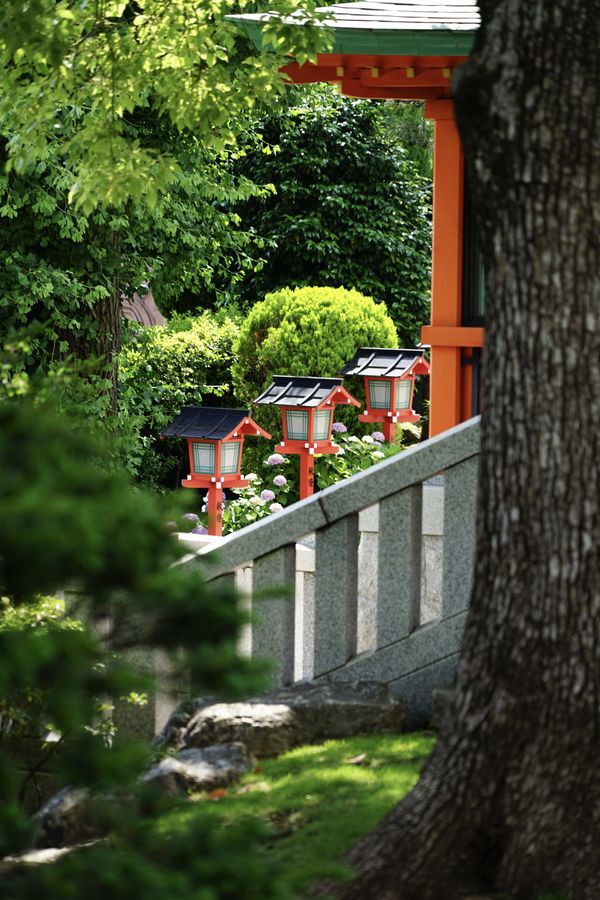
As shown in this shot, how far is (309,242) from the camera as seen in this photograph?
66.3ft

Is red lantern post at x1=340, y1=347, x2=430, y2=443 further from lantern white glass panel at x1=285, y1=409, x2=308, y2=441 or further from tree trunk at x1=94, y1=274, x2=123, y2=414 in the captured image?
tree trunk at x1=94, y1=274, x2=123, y2=414

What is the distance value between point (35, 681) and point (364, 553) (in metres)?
5.40

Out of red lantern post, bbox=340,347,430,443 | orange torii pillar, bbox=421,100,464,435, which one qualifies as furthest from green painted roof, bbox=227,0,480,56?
red lantern post, bbox=340,347,430,443

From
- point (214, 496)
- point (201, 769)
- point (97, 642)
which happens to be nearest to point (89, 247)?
point (214, 496)

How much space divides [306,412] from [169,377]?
572 cm

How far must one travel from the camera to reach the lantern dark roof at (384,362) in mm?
11695

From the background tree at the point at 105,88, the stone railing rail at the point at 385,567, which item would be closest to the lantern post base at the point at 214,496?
the background tree at the point at 105,88

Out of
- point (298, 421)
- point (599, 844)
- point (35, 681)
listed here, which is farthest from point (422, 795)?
point (298, 421)

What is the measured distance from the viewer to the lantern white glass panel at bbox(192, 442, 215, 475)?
10148 mm

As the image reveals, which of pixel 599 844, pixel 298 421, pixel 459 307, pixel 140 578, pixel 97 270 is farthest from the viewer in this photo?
pixel 97 270

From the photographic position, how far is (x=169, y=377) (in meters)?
15.9

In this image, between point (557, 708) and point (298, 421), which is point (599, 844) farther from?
point (298, 421)

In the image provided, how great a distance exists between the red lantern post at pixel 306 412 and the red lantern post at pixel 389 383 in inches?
36.7

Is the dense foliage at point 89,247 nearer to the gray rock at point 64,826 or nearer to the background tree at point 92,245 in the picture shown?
the background tree at point 92,245
